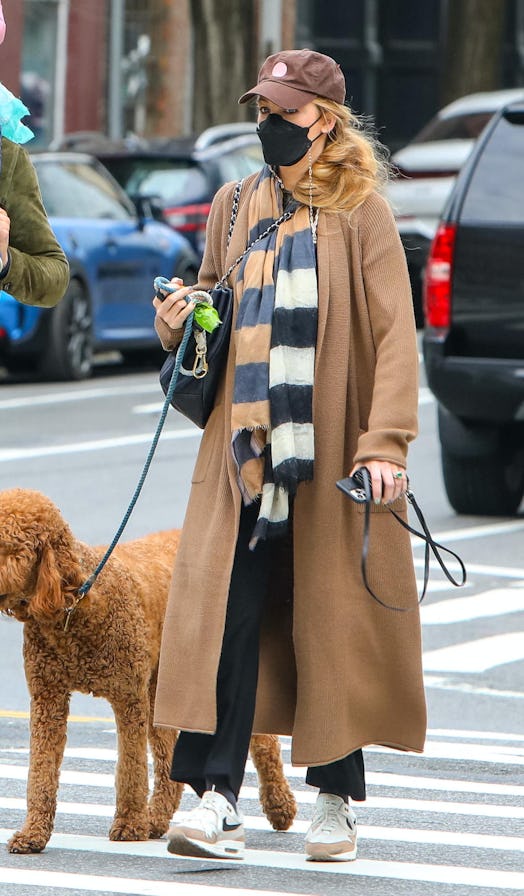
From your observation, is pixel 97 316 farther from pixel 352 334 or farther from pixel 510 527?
pixel 352 334

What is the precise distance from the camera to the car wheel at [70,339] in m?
17.5

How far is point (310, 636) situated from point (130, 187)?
16.1 meters

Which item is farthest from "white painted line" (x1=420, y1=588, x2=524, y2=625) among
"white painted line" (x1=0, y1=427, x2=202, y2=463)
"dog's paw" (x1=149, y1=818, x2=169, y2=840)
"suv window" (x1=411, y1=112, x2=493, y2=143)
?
"suv window" (x1=411, y1=112, x2=493, y2=143)

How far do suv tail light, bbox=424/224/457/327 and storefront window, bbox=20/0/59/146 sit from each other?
59.0 ft

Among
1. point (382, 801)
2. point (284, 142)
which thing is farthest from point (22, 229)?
point (382, 801)

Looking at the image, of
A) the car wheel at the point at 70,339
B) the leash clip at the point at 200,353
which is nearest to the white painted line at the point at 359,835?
the leash clip at the point at 200,353

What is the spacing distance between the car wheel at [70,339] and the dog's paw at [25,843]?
1210 cm

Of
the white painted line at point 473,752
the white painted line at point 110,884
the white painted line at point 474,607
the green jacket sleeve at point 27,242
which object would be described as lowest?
the white painted line at point 110,884

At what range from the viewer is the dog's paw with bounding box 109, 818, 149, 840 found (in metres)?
5.50

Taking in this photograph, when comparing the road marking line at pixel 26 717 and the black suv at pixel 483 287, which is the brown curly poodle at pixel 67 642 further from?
the black suv at pixel 483 287

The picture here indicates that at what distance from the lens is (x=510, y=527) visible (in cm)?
1175

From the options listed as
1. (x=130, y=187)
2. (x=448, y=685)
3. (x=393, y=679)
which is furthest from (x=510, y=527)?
(x=130, y=187)

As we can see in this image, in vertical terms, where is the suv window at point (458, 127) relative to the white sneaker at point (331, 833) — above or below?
above

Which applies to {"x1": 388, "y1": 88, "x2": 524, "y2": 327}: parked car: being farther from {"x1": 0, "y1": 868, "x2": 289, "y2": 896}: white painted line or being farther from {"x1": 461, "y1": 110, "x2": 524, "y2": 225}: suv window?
{"x1": 0, "y1": 868, "x2": 289, "y2": 896}: white painted line
